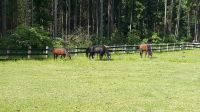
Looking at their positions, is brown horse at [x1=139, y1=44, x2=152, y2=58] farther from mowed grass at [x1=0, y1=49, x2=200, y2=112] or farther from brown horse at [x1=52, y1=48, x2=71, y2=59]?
mowed grass at [x1=0, y1=49, x2=200, y2=112]

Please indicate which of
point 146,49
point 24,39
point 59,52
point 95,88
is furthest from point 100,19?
point 95,88

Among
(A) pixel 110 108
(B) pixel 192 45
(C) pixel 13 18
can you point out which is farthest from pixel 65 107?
(C) pixel 13 18

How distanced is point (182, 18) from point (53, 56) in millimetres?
66318

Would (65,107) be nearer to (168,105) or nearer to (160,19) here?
(168,105)

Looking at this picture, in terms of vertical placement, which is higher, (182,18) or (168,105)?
(182,18)

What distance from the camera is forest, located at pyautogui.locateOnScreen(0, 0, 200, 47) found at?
6033 centimetres

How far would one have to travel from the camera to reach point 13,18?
6719 centimetres

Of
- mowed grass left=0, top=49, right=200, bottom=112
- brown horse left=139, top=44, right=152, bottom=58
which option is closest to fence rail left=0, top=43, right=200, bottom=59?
mowed grass left=0, top=49, right=200, bottom=112

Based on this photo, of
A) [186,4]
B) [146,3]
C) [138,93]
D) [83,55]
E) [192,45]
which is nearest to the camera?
[138,93]

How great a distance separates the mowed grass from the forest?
22388 mm

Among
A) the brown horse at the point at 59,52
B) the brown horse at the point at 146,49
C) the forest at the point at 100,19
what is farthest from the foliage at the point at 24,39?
the forest at the point at 100,19

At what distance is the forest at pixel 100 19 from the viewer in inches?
2375

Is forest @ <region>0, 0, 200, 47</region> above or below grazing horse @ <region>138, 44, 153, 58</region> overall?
above

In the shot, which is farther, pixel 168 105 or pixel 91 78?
pixel 91 78
